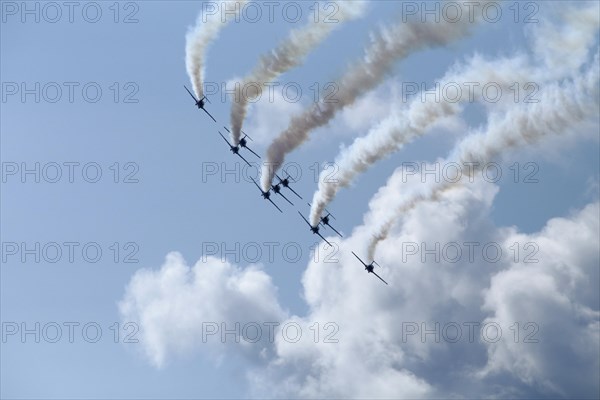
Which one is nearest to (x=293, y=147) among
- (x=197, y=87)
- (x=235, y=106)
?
(x=235, y=106)

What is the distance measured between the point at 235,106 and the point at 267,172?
243 inches

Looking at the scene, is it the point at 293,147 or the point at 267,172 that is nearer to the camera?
the point at 293,147

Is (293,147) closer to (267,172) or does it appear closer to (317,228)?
(267,172)

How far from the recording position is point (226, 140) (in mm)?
76312

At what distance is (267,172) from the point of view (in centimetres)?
7369

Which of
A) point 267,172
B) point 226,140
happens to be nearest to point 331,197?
point 267,172

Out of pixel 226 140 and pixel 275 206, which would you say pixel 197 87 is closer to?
pixel 226 140

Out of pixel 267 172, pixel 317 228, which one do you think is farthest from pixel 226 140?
pixel 317 228

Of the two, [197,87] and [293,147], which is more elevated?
[197,87]

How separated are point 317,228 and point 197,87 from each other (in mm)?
14240

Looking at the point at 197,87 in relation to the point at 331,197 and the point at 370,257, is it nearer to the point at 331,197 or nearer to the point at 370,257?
the point at 331,197

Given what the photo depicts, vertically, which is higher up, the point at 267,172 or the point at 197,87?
the point at 197,87

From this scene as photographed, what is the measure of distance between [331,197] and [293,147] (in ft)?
17.9

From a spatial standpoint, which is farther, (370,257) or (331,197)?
(370,257)
